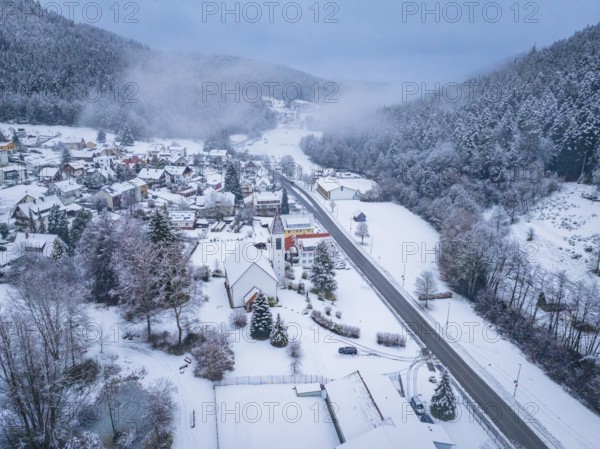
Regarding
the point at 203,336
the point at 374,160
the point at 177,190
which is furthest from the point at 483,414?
the point at 374,160

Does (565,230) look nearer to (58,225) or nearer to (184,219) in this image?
(184,219)

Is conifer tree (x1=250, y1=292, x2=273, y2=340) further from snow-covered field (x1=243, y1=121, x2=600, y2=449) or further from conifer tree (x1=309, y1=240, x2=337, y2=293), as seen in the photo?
snow-covered field (x1=243, y1=121, x2=600, y2=449)

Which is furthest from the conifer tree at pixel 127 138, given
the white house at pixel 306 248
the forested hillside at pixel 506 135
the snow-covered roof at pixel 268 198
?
the white house at pixel 306 248

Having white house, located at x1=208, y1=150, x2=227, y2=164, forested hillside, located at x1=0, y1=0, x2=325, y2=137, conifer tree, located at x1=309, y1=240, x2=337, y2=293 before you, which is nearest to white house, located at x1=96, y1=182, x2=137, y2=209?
conifer tree, located at x1=309, y1=240, x2=337, y2=293

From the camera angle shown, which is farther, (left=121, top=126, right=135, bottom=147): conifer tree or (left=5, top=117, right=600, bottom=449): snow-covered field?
(left=121, top=126, right=135, bottom=147): conifer tree

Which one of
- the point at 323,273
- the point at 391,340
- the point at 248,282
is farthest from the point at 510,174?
the point at 248,282

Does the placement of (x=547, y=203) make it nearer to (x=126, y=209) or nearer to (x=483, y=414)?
(x=483, y=414)

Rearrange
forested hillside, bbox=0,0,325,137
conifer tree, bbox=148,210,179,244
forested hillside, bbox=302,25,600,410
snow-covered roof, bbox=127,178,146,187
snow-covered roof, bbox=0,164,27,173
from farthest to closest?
1. forested hillside, bbox=0,0,325,137
2. snow-covered roof, bbox=0,164,27,173
3. snow-covered roof, bbox=127,178,146,187
4. forested hillside, bbox=302,25,600,410
5. conifer tree, bbox=148,210,179,244

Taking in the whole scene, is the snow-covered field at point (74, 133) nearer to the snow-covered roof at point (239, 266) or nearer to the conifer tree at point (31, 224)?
the conifer tree at point (31, 224)
